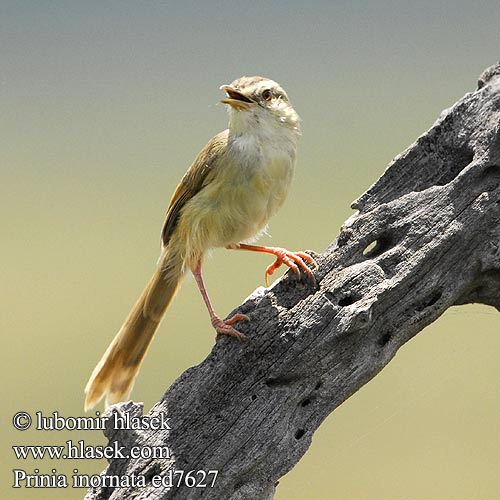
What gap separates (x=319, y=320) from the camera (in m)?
4.91

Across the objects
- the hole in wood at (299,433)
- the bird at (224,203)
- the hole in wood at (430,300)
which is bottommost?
the hole in wood at (299,433)

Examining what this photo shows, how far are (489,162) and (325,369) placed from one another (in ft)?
4.38

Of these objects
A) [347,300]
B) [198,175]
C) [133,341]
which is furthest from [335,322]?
[133,341]

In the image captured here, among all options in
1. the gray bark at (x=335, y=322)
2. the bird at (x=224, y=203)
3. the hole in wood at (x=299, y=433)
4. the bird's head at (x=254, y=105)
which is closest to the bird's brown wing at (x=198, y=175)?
the bird at (x=224, y=203)

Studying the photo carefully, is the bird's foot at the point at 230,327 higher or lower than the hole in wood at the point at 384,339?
higher

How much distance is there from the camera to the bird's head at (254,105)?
217 inches

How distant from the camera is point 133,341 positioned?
5852 mm

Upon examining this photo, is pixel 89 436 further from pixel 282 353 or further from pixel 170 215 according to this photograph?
pixel 282 353

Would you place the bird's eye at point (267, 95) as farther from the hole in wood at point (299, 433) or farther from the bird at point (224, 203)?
the hole in wood at point (299, 433)

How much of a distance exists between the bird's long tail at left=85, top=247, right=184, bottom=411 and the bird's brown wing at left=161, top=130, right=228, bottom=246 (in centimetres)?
26

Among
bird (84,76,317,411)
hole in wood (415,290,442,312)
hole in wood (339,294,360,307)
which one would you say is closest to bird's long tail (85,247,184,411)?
bird (84,76,317,411)

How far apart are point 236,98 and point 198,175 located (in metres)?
0.48

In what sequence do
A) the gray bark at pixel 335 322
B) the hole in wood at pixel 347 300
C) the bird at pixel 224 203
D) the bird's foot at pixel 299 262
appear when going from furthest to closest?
the bird at pixel 224 203
the bird's foot at pixel 299 262
the hole in wood at pixel 347 300
the gray bark at pixel 335 322

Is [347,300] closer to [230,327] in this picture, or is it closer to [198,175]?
[230,327]
